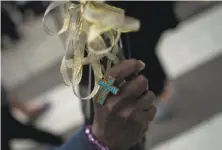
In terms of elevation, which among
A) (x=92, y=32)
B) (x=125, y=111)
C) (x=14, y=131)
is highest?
(x=92, y=32)

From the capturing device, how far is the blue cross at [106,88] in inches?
26.5

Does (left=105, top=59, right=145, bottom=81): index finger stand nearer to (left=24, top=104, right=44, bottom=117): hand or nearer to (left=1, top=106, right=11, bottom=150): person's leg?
(left=1, top=106, right=11, bottom=150): person's leg

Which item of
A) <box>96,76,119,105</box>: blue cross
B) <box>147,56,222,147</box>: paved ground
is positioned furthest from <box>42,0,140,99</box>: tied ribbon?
<box>147,56,222,147</box>: paved ground

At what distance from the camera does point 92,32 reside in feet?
1.95

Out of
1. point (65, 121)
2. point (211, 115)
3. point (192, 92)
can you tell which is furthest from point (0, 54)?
point (211, 115)

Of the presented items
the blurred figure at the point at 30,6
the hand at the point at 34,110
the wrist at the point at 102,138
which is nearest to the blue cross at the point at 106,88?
the wrist at the point at 102,138

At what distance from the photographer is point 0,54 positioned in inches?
106

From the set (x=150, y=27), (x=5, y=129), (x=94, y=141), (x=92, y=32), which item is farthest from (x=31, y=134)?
(x=92, y=32)

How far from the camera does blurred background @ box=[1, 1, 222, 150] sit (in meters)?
1.85

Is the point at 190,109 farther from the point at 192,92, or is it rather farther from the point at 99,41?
the point at 99,41

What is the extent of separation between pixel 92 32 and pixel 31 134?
1.23m

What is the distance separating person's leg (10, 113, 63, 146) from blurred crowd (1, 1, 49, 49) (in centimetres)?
95

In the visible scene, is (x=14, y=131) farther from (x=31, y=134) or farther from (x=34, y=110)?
(x=34, y=110)

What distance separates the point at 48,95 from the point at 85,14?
181 cm
